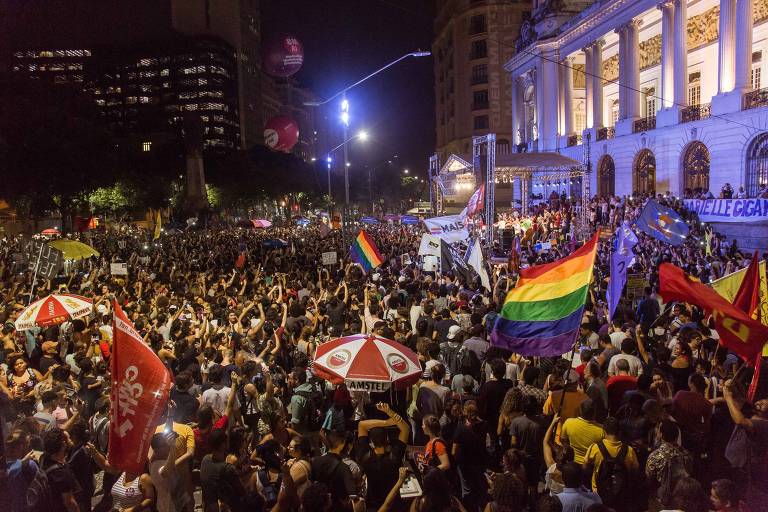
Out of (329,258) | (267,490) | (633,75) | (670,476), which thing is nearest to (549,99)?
(633,75)

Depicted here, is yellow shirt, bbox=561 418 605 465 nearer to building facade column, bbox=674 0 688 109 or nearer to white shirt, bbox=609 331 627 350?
white shirt, bbox=609 331 627 350

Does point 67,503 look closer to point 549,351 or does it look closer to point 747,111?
point 549,351

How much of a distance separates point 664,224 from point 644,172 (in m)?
21.7

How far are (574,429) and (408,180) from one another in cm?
9691

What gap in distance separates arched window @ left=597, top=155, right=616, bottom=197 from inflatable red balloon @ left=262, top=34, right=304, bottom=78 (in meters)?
19.2

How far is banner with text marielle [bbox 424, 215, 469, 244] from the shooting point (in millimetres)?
16406

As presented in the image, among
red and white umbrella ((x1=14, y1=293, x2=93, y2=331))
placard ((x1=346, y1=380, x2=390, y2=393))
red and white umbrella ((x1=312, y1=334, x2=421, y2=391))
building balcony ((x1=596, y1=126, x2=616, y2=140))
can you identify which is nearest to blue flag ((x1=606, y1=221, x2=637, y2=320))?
red and white umbrella ((x1=312, y1=334, x2=421, y2=391))

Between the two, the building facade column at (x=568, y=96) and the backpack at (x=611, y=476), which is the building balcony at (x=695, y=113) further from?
the backpack at (x=611, y=476)

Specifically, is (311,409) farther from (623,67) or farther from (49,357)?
(623,67)

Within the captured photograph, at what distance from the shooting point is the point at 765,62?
28828mm

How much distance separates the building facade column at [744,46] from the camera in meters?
25.4

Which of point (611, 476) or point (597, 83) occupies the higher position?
point (597, 83)

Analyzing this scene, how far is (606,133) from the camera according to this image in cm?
3712

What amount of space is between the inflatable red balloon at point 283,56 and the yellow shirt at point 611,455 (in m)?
31.3
